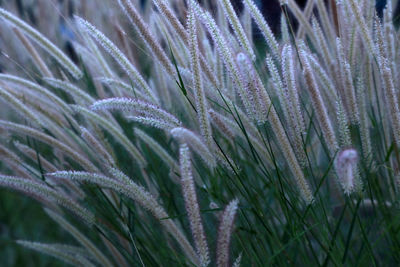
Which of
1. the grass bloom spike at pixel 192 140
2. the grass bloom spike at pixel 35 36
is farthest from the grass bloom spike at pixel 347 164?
the grass bloom spike at pixel 35 36

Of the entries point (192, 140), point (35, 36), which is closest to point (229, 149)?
point (192, 140)

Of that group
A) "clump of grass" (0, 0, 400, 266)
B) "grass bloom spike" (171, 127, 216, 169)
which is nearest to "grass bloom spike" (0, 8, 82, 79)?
"clump of grass" (0, 0, 400, 266)

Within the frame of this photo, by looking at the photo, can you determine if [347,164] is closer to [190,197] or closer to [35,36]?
[190,197]

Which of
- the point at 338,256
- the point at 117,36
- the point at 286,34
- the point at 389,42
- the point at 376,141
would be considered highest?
the point at 117,36

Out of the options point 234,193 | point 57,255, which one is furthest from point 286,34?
point 57,255

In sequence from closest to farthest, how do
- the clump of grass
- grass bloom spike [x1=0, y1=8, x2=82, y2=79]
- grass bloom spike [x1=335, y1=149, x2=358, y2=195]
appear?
1. grass bloom spike [x1=335, y1=149, x2=358, y2=195]
2. the clump of grass
3. grass bloom spike [x1=0, y1=8, x2=82, y2=79]

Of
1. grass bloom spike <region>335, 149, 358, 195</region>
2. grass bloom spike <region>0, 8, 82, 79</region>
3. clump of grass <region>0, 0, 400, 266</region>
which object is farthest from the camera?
grass bloom spike <region>0, 8, 82, 79</region>

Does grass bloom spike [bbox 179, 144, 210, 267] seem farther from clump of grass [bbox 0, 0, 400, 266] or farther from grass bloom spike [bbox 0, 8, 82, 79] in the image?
grass bloom spike [bbox 0, 8, 82, 79]

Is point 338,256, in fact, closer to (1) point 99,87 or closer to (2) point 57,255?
(2) point 57,255
